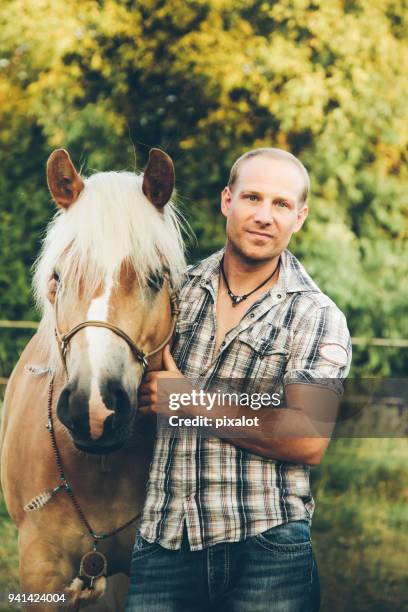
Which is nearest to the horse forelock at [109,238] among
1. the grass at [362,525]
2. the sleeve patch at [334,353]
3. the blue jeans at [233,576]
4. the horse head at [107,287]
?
the horse head at [107,287]

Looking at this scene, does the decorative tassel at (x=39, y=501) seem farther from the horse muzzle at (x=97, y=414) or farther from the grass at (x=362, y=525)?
the grass at (x=362, y=525)

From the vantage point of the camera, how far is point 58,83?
4.74m

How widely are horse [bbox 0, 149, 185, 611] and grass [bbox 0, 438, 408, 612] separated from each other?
0.90 m

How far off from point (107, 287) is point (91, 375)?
0.21m

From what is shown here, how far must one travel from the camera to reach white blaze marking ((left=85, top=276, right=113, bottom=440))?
1.49m

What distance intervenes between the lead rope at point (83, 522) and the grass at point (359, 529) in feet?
3.16

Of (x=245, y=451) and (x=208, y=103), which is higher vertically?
(x=245, y=451)

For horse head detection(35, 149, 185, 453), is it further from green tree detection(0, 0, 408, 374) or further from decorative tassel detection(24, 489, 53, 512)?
green tree detection(0, 0, 408, 374)

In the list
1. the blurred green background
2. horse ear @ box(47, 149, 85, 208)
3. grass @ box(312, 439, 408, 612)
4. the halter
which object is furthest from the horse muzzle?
the blurred green background

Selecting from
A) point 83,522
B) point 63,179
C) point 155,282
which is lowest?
point 83,522

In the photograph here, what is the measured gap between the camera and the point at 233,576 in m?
1.58

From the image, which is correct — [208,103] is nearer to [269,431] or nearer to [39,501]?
[39,501]

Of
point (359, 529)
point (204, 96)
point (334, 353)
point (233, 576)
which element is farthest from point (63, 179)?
point (204, 96)

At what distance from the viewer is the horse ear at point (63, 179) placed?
1.75 meters
